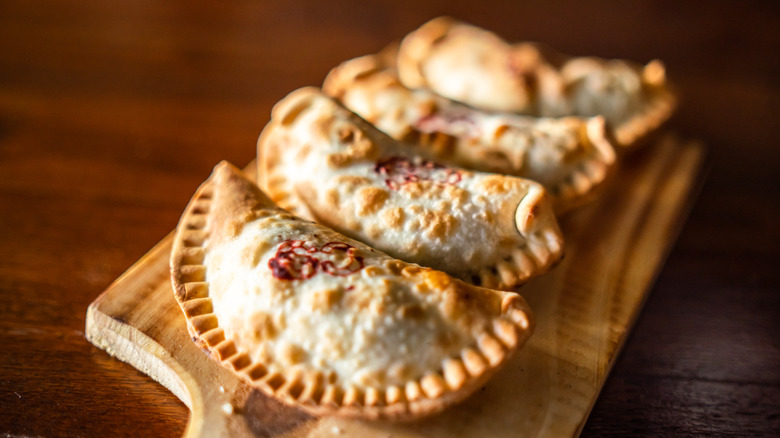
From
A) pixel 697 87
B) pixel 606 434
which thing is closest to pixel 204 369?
pixel 606 434

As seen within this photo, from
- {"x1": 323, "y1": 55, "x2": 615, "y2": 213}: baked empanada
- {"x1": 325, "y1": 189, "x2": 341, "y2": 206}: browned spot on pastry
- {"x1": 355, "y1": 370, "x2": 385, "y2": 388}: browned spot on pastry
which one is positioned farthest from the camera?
{"x1": 323, "y1": 55, "x2": 615, "y2": 213}: baked empanada

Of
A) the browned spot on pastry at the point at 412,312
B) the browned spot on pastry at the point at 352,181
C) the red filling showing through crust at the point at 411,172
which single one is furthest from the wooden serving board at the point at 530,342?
→ the browned spot on pastry at the point at 352,181

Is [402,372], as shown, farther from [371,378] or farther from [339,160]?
[339,160]

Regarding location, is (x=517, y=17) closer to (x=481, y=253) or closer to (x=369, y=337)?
(x=481, y=253)

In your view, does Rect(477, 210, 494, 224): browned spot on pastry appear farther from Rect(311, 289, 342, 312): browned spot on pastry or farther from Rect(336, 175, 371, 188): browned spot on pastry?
Rect(311, 289, 342, 312): browned spot on pastry

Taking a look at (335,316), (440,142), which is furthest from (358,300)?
(440,142)

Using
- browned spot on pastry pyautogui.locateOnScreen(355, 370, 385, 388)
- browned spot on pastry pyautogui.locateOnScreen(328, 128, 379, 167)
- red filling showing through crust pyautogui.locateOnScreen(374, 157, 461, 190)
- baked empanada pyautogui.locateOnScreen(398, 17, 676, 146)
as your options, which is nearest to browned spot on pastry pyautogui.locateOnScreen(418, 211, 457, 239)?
red filling showing through crust pyautogui.locateOnScreen(374, 157, 461, 190)

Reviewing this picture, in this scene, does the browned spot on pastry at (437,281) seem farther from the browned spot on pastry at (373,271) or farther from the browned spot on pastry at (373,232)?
the browned spot on pastry at (373,232)
